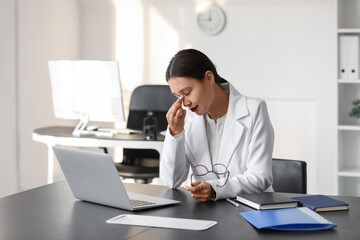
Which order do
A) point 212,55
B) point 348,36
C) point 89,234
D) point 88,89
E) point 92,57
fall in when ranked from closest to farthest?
point 89,234, point 88,89, point 348,36, point 212,55, point 92,57

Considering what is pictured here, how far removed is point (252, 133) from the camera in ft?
7.93

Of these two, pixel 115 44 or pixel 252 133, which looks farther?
pixel 115 44

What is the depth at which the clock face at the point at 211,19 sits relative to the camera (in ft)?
17.5

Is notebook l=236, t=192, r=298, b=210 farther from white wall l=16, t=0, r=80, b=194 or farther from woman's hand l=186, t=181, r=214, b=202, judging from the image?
white wall l=16, t=0, r=80, b=194

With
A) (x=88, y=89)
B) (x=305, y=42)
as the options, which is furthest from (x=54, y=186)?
(x=305, y=42)

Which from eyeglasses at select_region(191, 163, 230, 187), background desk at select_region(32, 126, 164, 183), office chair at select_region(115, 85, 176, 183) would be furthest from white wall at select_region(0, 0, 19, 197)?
eyeglasses at select_region(191, 163, 230, 187)

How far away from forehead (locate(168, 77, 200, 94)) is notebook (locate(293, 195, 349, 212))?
24.7 inches

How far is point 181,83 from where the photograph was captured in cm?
237

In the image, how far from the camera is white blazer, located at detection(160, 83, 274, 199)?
2.36m

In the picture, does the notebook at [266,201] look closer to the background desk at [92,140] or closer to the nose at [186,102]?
the nose at [186,102]

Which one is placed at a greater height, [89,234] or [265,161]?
[265,161]

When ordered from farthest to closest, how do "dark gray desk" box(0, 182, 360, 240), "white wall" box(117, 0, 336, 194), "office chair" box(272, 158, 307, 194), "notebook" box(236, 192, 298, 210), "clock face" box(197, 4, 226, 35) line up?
"clock face" box(197, 4, 226, 35), "white wall" box(117, 0, 336, 194), "office chair" box(272, 158, 307, 194), "notebook" box(236, 192, 298, 210), "dark gray desk" box(0, 182, 360, 240)

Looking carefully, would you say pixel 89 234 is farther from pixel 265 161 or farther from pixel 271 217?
pixel 265 161

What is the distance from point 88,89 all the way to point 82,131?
30cm
